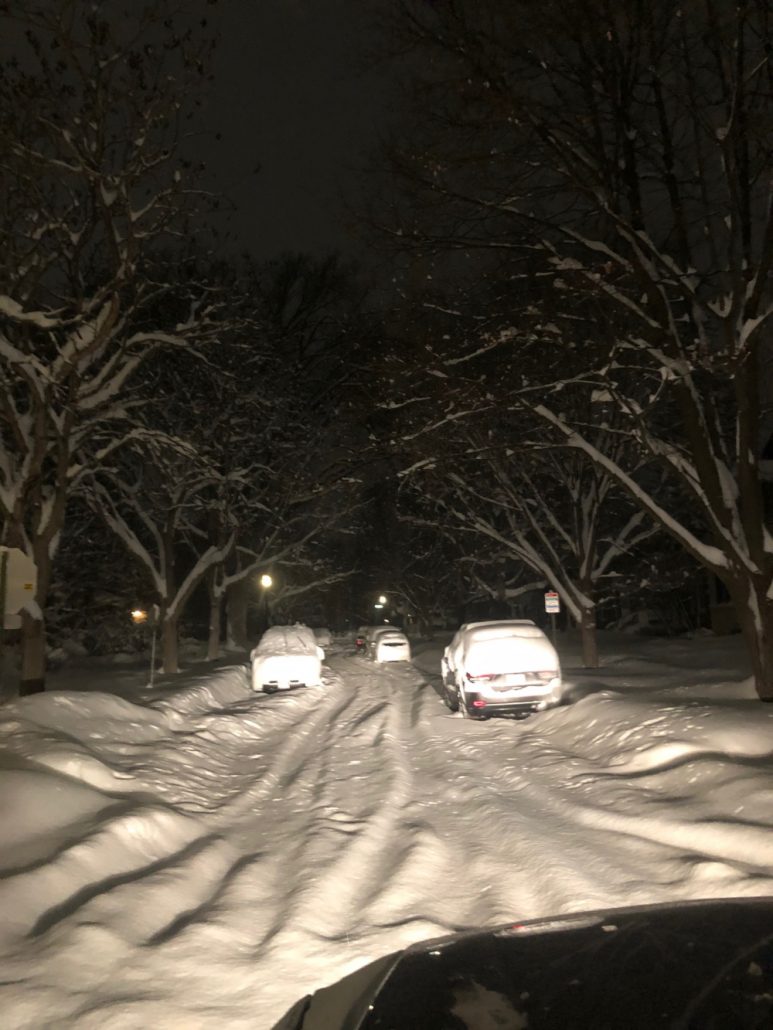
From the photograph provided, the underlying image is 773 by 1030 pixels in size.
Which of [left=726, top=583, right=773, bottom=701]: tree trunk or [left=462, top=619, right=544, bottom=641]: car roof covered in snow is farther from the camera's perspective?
[left=462, top=619, right=544, bottom=641]: car roof covered in snow

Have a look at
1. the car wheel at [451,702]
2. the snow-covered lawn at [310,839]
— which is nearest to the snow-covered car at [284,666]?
the car wheel at [451,702]

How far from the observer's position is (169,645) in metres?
27.1

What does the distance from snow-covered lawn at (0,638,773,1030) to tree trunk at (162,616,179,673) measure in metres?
12.5

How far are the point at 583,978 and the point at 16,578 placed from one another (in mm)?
9490

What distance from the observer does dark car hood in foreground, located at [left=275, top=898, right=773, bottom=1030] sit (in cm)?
255

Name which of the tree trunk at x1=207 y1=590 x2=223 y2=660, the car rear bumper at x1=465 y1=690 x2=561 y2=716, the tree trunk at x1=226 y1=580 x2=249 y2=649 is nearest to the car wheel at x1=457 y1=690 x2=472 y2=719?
the car rear bumper at x1=465 y1=690 x2=561 y2=716

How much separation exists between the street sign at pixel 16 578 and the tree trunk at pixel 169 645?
15.9m

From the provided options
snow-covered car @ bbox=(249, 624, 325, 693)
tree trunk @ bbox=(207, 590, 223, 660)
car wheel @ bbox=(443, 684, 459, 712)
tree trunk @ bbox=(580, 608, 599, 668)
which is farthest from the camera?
tree trunk @ bbox=(207, 590, 223, 660)

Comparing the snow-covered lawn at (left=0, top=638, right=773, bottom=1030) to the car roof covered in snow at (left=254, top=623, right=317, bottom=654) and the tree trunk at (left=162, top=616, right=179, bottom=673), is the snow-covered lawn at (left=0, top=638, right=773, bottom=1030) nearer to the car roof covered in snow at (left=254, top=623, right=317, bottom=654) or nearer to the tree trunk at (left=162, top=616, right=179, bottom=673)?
the car roof covered in snow at (left=254, top=623, right=317, bottom=654)

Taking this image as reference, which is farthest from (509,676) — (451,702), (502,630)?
(451,702)

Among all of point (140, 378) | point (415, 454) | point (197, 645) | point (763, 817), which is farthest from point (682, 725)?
point (197, 645)

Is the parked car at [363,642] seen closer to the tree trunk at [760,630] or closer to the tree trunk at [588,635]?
the tree trunk at [588,635]

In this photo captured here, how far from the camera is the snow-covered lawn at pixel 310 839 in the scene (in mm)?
5047

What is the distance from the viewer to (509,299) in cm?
1672
